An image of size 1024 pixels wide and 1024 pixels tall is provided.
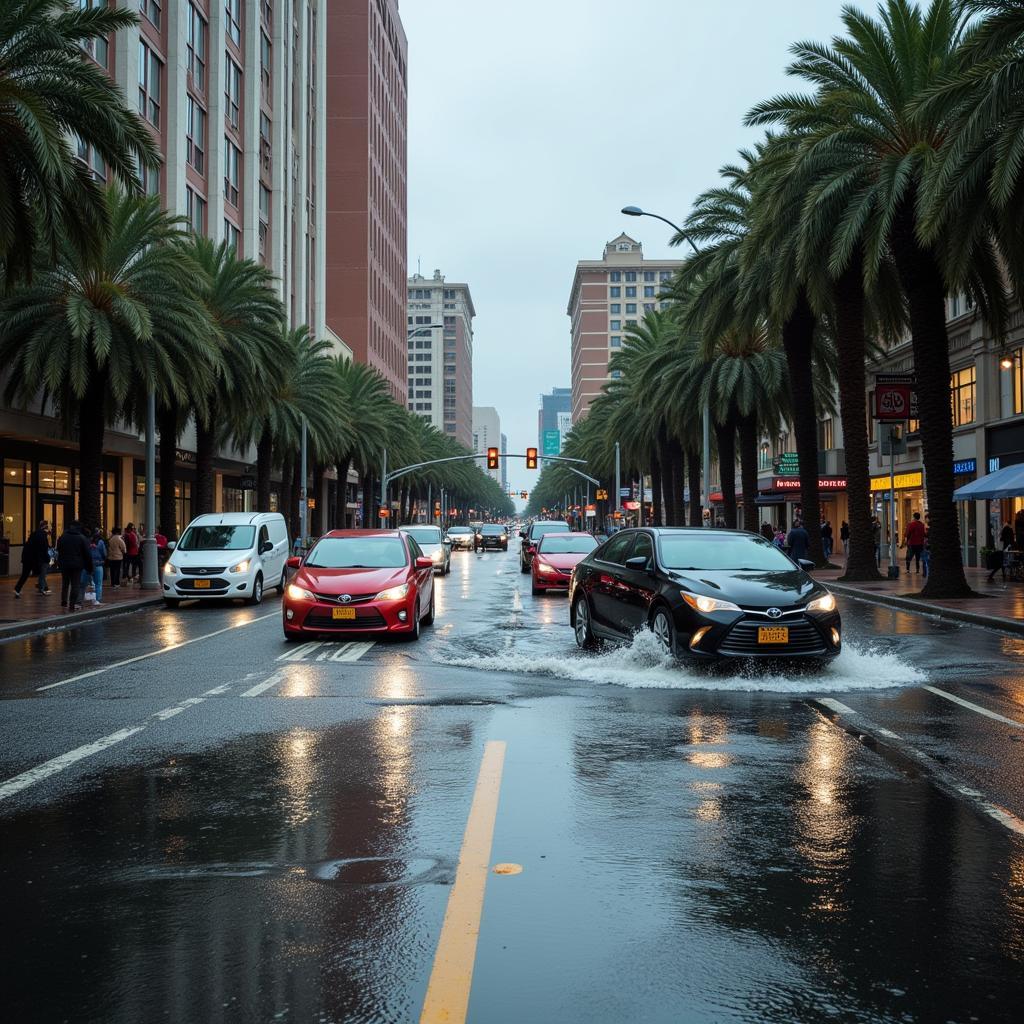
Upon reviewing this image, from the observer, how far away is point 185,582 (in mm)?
23094

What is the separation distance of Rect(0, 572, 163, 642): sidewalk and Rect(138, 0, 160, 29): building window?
22065 millimetres

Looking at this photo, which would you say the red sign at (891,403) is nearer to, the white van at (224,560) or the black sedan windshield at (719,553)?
the white van at (224,560)

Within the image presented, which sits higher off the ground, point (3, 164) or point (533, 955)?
point (3, 164)

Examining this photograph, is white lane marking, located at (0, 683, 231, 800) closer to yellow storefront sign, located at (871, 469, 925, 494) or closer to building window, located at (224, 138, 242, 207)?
yellow storefront sign, located at (871, 469, 925, 494)

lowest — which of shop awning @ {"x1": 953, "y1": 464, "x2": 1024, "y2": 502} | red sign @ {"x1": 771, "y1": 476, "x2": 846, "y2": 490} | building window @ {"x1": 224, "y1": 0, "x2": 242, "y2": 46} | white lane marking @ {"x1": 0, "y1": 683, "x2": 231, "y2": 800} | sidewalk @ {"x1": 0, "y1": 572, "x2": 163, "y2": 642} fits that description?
white lane marking @ {"x1": 0, "y1": 683, "x2": 231, "y2": 800}

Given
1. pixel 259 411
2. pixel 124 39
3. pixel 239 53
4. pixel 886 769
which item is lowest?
pixel 886 769

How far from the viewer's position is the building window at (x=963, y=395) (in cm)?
3813

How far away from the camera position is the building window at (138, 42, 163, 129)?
38719 millimetres

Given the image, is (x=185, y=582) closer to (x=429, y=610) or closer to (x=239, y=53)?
(x=429, y=610)

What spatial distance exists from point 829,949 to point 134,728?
20.3ft

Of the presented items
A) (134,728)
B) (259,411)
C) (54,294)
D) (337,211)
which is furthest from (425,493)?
(134,728)

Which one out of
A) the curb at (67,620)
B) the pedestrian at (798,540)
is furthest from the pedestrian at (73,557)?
the pedestrian at (798,540)

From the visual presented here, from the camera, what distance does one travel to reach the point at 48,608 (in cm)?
2134

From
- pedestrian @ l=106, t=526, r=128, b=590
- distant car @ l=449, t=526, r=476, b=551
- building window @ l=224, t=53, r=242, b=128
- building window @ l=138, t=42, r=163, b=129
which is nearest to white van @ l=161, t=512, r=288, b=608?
pedestrian @ l=106, t=526, r=128, b=590
